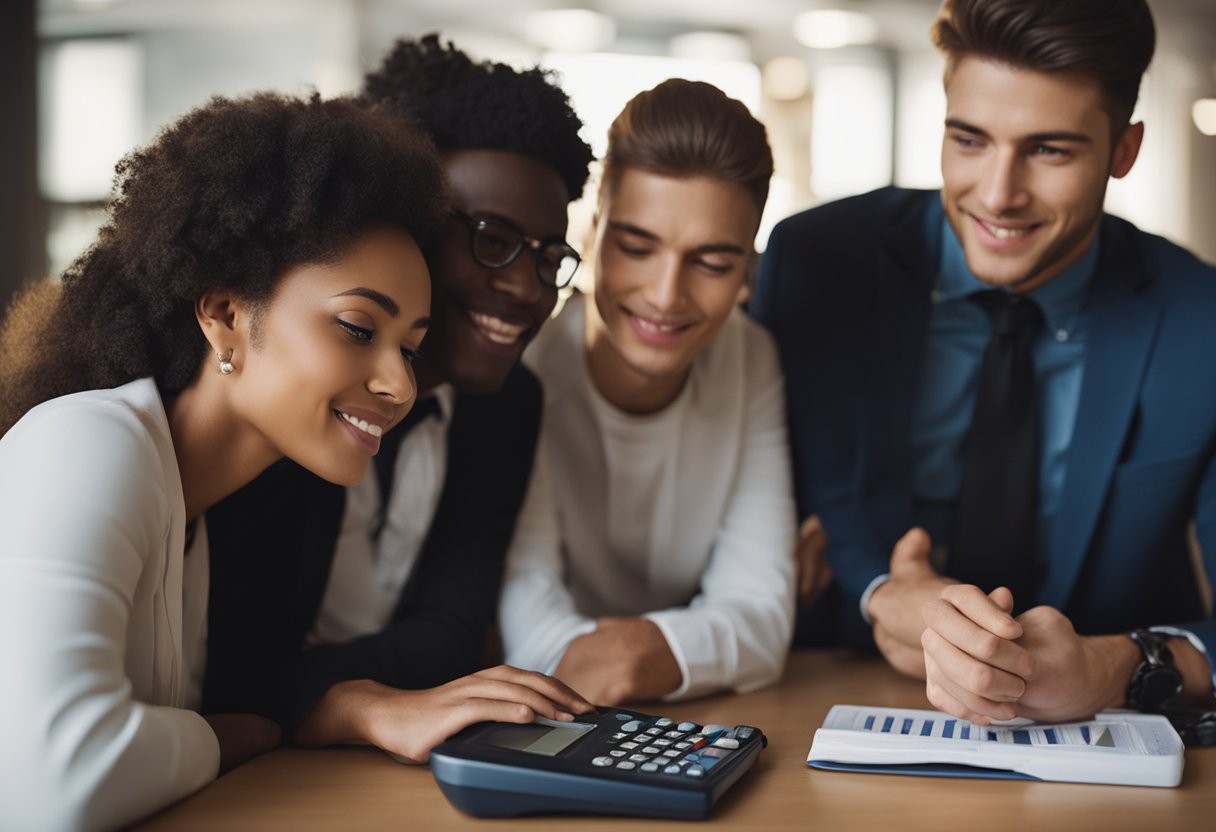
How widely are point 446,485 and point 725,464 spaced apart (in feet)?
1.55

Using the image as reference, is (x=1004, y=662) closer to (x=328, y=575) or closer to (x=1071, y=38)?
(x=328, y=575)

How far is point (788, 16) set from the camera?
545 cm

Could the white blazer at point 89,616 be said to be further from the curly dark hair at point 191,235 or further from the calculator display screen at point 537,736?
the calculator display screen at point 537,736

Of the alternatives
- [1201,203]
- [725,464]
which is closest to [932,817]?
[725,464]

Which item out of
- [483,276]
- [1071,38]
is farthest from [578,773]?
[1071,38]

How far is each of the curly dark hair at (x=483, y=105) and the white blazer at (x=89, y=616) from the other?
0.60 meters

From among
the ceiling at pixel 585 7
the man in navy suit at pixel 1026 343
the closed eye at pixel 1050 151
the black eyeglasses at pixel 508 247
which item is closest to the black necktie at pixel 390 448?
the black eyeglasses at pixel 508 247

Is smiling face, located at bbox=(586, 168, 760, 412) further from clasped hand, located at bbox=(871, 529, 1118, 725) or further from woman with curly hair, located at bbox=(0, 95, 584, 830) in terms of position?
clasped hand, located at bbox=(871, 529, 1118, 725)

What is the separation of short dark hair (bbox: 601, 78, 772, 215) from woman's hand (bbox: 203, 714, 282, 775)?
2.94 feet

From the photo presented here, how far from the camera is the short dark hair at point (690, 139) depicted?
1624 millimetres

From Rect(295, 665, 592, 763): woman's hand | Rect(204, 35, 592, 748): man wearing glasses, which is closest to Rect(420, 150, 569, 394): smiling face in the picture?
Rect(204, 35, 592, 748): man wearing glasses

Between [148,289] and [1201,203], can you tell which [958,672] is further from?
[1201,203]

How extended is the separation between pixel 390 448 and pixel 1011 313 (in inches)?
38.3

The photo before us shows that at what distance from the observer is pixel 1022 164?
167cm
